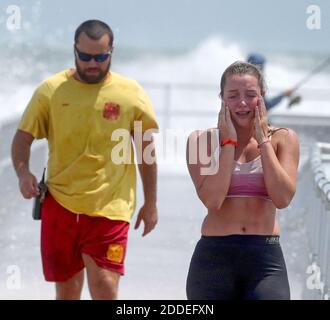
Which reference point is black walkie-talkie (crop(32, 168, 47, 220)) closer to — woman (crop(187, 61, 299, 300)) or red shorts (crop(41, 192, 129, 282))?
Answer: red shorts (crop(41, 192, 129, 282))

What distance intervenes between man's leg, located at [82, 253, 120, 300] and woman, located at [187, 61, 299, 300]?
968 millimetres

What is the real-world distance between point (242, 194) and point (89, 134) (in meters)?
1.17

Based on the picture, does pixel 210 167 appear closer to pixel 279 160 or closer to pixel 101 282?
pixel 279 160

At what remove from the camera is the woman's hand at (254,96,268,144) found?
4491 millimetres

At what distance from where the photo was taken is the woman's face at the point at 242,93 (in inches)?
178

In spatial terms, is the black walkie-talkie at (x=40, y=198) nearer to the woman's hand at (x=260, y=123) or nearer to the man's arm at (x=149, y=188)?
the man's arm at (x=149, y=188)

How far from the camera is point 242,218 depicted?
14.6ft

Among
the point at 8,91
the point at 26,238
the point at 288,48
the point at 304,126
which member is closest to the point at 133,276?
the point at 26,238

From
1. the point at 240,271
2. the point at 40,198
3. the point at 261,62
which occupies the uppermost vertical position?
the point at 261,62

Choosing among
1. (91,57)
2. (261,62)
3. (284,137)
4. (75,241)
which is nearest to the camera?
(284,137)

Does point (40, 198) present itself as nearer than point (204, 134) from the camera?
No

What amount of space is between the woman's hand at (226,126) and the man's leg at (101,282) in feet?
3.90

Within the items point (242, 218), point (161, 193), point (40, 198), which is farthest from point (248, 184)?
point (161, 193)
